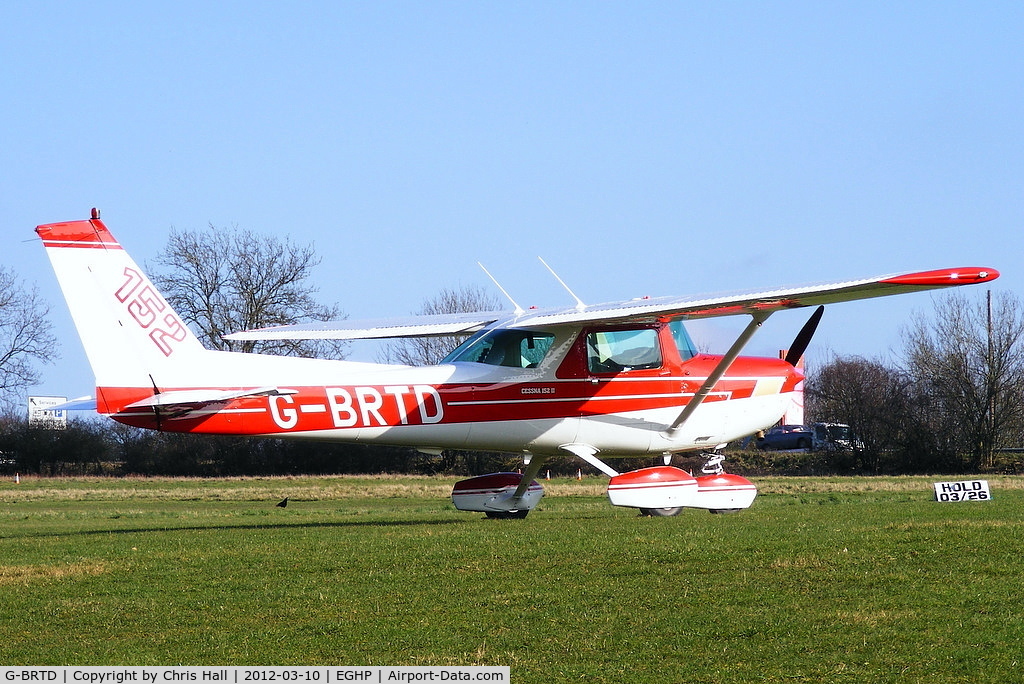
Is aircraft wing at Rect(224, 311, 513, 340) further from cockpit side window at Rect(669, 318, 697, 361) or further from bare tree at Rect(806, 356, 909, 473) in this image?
bare tree at Rect(806, 356, 909, 473)

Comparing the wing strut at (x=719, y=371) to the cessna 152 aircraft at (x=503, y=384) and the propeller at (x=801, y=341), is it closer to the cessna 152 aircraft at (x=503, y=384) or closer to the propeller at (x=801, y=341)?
the cessna 152 aircraft at (x=503, y=384)

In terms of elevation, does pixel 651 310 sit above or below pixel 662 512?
above

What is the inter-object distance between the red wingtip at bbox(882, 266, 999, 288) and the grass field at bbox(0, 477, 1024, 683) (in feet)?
8.14

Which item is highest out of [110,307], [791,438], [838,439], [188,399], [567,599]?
[110,307]

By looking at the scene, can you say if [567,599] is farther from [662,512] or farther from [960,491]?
[960,491]

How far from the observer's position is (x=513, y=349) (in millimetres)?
15648

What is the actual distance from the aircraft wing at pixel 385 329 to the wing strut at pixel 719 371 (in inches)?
124

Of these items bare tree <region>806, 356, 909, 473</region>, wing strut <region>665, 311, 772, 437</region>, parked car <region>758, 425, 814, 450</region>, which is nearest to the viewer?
wing strut <region>665, 311, 772, 437</region>

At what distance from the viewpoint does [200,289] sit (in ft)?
201

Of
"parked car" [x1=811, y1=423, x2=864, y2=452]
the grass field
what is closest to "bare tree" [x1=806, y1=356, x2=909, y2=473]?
"parked car" [x1=811, y1=423, x2=864, y2=452]

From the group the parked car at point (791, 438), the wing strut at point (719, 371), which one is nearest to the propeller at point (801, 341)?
the wing strut at point (719, 371)

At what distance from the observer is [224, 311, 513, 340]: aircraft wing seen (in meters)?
17.8

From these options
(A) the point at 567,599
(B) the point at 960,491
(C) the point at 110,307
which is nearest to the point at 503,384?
(C) the point at 110,307

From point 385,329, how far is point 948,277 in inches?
354
